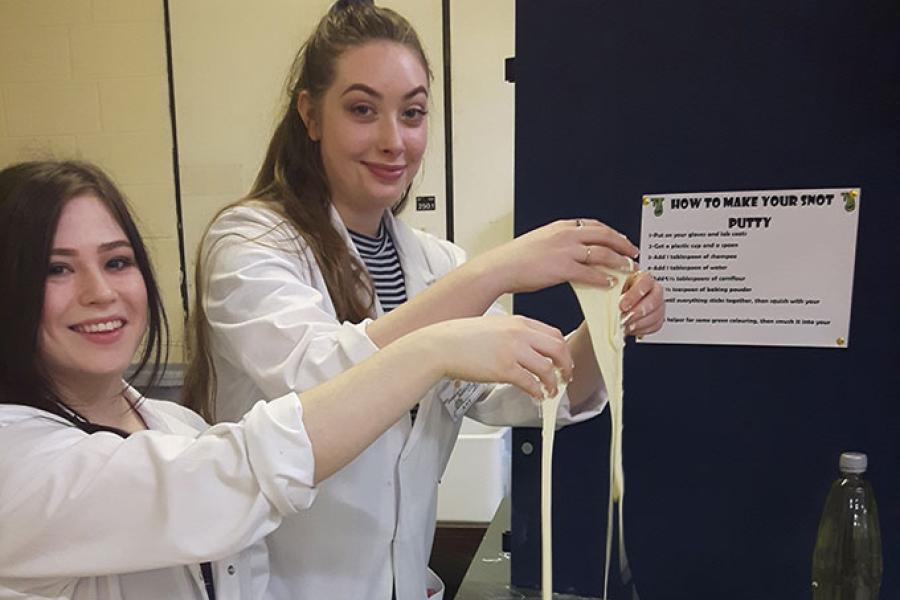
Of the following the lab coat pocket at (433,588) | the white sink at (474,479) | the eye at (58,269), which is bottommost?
the white sink at (474,479)

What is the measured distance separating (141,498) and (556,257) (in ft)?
1.77

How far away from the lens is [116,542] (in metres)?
0.64

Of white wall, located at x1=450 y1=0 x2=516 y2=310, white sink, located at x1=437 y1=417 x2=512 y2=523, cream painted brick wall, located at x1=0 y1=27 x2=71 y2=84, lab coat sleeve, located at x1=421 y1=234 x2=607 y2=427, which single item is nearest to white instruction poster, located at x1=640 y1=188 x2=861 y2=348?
lab coat sleeve, located at x1=421 y1=234 x2=607 y2=427

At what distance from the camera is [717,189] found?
93 centimetres

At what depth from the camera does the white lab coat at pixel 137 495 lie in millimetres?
640

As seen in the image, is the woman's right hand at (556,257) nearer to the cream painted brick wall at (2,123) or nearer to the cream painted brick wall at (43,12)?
the cream painted brick wall at (43,12)

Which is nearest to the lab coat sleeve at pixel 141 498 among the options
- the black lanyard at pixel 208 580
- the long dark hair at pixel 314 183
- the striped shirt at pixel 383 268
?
the black lanyard at pixel 208 580

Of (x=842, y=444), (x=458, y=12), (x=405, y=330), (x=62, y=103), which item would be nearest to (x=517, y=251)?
(x=405, y=330)

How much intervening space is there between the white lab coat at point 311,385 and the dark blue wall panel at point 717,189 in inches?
6.2

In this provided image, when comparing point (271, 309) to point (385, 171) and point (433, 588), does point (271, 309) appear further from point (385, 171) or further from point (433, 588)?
point (433, 588)

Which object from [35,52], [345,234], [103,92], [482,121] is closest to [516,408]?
[345,234]

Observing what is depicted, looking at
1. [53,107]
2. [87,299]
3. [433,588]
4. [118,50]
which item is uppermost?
[118,50]

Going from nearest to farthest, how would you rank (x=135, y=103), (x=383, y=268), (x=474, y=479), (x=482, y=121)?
(x=383, y=268)
(x=474, y=479)
(x=482, y=121)
(x=135, y=103)

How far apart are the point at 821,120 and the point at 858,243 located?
178 mm
